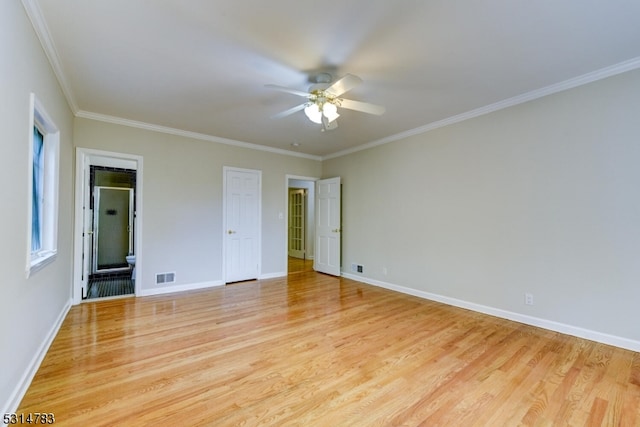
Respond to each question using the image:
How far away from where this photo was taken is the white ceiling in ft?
6.49

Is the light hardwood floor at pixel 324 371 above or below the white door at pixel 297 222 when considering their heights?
below

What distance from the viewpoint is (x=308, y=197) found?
812 cm

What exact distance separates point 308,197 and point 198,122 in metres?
4.26

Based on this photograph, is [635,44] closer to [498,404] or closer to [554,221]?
[554,221]

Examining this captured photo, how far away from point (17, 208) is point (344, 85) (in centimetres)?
250

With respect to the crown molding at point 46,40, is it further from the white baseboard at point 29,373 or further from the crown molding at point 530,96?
the crown molding at point 530,96

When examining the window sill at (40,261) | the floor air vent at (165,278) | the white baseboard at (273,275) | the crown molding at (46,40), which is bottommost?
the white baseboard at (273,275)

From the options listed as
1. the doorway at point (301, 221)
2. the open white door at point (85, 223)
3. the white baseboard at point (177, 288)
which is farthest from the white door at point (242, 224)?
the doorway at point (301, 221)

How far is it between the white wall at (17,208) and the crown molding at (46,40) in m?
0.06

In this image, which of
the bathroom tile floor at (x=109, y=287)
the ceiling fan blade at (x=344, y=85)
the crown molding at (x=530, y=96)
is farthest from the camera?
the bathroom tile floor at (x=109, y=287)

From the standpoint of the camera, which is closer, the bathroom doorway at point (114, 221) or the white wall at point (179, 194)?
the white wall at point (179, 194)

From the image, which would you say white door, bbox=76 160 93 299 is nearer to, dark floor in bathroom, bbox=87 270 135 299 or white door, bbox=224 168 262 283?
dark floor in bathroom, bbox=87 270 135 299

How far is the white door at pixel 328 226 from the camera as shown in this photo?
579 centimetres

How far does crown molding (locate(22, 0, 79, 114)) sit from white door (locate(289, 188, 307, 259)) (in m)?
5.71
